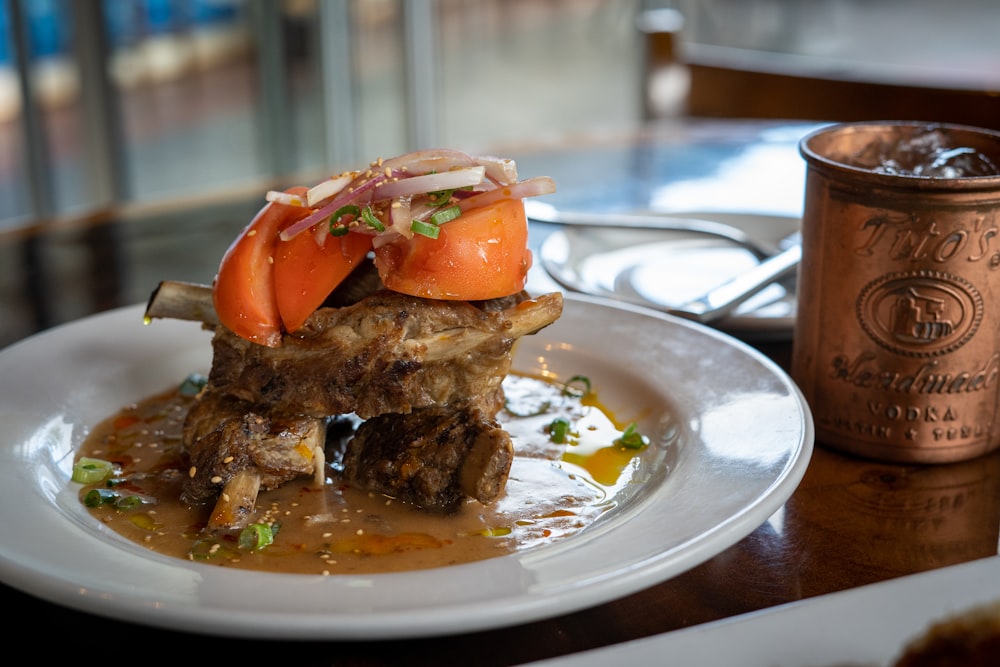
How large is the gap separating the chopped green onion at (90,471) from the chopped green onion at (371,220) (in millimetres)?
527

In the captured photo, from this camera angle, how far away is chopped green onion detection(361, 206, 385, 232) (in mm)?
1503

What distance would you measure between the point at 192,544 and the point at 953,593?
0.89 m

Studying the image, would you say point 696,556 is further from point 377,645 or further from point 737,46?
point 737,46

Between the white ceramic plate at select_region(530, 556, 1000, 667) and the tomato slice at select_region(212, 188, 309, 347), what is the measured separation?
77 cm

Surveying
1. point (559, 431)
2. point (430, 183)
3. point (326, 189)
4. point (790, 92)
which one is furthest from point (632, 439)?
point (790, 92)

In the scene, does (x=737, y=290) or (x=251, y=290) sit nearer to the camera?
(x=251, y=290)

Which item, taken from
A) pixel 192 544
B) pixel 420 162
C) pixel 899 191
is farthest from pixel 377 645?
pixel 899 191

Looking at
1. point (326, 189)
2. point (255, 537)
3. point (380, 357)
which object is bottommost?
point (255, 537)

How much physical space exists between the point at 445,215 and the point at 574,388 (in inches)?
19.4

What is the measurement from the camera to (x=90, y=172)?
248 inches

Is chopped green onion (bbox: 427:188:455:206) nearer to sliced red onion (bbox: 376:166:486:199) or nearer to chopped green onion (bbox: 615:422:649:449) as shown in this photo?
sliced red onion (bbox: 376:166:486:199)

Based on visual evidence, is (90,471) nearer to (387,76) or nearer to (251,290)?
(251,290)

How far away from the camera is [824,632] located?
3.27 ft

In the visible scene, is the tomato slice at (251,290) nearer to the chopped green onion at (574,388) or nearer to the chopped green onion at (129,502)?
the chopped green onion at (129,502)
